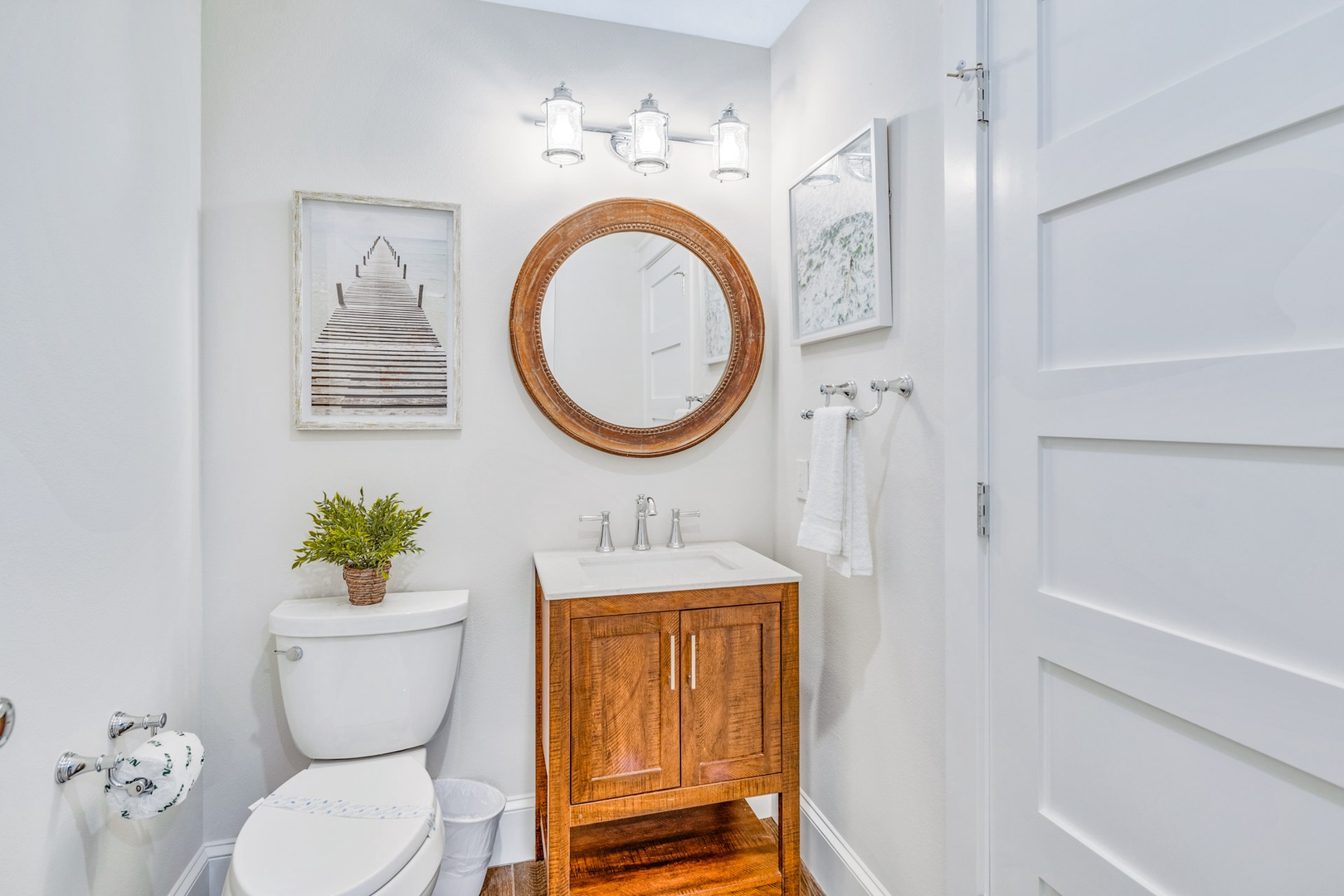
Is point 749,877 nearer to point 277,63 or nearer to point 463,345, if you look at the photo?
point 463,345

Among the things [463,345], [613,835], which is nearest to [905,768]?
[613,835]

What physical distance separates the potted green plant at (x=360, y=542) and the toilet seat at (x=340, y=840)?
418 millimetres

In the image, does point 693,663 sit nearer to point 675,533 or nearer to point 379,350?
point 675,533

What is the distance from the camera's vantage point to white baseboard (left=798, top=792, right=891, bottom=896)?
65.0 inches

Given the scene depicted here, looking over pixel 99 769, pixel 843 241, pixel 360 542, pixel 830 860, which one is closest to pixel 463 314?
pixel 360 542

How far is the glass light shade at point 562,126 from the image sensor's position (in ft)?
6.07

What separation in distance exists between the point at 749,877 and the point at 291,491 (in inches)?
61.1

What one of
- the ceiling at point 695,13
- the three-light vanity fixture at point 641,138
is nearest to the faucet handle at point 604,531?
the three-light vanity fixture at point 641,138

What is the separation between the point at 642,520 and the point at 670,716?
24.5 inches

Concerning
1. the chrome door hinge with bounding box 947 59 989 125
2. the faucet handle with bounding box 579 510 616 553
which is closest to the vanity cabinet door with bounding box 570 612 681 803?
the faucet handle with bounding box 579 510 616 553

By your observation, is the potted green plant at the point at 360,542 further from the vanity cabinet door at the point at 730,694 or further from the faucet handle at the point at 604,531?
the vanity cabinet door at the point at 730,694

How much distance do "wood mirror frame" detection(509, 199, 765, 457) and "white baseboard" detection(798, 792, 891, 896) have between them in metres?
1.06

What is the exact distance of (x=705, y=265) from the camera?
214 cm

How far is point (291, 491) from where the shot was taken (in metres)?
1.84
